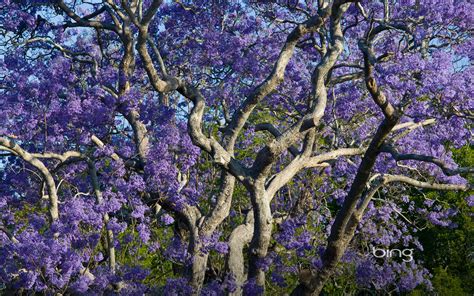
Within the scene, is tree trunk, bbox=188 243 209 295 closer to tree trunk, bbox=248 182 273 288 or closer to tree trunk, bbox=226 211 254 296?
tree trunk, bbox=226 211 254 296

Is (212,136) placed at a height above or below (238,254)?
above

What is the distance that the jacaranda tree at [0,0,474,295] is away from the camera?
10523 mm

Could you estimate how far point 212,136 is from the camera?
1144cm

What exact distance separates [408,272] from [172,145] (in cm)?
403

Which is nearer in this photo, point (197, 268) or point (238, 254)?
point (197, 268)

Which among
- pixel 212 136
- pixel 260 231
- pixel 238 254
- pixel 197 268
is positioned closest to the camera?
pixel 260 231

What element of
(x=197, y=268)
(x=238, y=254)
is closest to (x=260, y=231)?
(x=238, y=254)

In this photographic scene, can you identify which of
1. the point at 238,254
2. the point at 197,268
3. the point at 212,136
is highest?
the point at 212,136

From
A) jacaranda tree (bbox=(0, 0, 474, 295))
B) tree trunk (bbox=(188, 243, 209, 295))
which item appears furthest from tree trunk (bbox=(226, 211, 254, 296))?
tree trunk (bbox=(188, 243, 209, 295))

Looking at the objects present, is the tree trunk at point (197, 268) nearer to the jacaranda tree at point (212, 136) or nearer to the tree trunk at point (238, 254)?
the jacaranda tree at point (212, 136)

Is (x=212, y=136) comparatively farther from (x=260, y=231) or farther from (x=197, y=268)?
(x=197, y=268)

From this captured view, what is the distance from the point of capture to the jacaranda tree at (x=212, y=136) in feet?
34.5

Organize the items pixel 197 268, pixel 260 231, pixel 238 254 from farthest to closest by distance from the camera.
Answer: pixel 238 254
pixel 197 268
pixel 260 231

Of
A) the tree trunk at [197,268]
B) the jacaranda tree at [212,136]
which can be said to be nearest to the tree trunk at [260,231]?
the jacaranda tree at [212,136]
